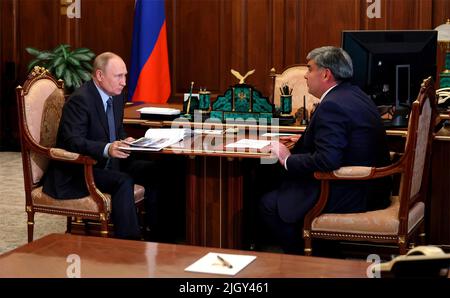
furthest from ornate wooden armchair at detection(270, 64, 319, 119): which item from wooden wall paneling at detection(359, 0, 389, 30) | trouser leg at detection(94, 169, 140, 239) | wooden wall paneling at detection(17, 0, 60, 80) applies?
wooden wall paneling at detection(17, 0, 60, 80)

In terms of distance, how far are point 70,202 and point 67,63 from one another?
3.74m

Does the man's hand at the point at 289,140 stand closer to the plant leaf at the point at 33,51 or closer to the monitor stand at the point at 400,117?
the monitor stand at the point at 400,117

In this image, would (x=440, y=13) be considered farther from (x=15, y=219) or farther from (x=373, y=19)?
(x=15, y=219)

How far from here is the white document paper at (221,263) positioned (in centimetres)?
261

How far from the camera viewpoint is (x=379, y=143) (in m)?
4.05

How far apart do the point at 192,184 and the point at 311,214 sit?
789 mm

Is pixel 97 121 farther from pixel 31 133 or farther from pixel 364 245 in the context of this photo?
pixel 364 245

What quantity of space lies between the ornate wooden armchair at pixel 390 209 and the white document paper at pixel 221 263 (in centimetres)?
131

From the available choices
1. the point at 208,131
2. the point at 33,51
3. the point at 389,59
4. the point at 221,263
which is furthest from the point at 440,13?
the point at 221,263

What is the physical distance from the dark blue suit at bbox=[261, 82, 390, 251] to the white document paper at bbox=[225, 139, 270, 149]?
0.24 m

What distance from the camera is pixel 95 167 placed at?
15.2 ft
